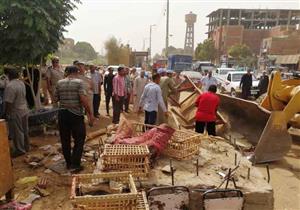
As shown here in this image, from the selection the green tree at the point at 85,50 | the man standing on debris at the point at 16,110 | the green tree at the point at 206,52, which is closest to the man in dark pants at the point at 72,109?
the man standing on debris at the point at 16,110

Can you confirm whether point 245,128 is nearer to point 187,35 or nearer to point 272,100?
point 272,100

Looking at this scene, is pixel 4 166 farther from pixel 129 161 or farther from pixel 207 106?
pixel 207 106

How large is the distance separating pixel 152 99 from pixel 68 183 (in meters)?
2.93

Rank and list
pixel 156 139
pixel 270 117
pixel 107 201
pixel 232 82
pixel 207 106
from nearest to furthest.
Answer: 1. pixel 107 201
2. pixel 156 139
3. pixel 270 117
4. pixel 207 106
5. pixel 232 82

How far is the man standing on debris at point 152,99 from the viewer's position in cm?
774

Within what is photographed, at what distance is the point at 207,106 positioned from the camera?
7961mm

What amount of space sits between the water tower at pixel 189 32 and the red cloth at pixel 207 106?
385ft

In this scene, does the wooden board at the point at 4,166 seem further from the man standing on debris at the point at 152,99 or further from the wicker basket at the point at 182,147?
the man standing on debris at the point at 152,99

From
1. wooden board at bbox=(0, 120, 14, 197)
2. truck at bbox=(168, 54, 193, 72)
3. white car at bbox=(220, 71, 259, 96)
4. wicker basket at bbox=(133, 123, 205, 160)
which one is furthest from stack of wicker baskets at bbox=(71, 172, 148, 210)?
truck at bbox=(168, 54, 193, 72)

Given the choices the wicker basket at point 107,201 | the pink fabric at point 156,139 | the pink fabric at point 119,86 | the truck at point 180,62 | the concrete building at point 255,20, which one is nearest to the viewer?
the wicker basket at point 107,201

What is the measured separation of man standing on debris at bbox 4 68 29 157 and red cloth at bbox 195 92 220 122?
3714 mm

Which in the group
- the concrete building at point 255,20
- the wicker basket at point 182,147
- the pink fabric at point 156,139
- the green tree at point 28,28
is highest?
the concrete building at point 255,20

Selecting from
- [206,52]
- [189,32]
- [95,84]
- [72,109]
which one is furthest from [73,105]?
[189,32]

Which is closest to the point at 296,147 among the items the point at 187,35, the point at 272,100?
the point at 272,100
